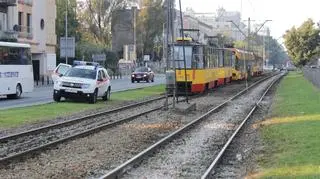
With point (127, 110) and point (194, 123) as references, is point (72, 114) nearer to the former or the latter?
point (127, 110)

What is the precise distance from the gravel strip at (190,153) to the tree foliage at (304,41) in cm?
6606

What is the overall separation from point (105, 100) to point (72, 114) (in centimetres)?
978

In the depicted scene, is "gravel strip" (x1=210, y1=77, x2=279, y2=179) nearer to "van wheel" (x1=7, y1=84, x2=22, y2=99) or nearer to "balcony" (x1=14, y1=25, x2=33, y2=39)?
"van wheel" (x1=7, y1=84, x2=22, y2=99)

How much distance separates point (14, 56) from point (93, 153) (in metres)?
23.0

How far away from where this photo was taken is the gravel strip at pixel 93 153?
11802mm

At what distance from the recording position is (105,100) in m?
34.8

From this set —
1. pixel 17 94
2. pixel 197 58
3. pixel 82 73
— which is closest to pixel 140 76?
pixel 197 58

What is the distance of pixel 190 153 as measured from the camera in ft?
49.0

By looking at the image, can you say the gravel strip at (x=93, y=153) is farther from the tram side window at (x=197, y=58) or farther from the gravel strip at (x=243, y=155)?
the tram side window at (x=197, y=58)

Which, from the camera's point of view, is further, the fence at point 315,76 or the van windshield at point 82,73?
the fence at point 315,76

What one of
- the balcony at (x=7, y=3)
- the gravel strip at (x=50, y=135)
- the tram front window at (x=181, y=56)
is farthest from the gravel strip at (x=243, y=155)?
the balcony at (x=7, y=3)

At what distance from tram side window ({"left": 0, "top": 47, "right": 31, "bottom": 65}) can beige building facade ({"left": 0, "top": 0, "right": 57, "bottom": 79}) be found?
970 inches

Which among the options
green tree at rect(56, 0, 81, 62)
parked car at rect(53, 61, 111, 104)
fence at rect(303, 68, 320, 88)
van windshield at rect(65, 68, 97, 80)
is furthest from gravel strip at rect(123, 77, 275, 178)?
green tree at rect(56, 0, 81, 62)

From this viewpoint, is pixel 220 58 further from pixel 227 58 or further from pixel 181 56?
pixel 181 56
